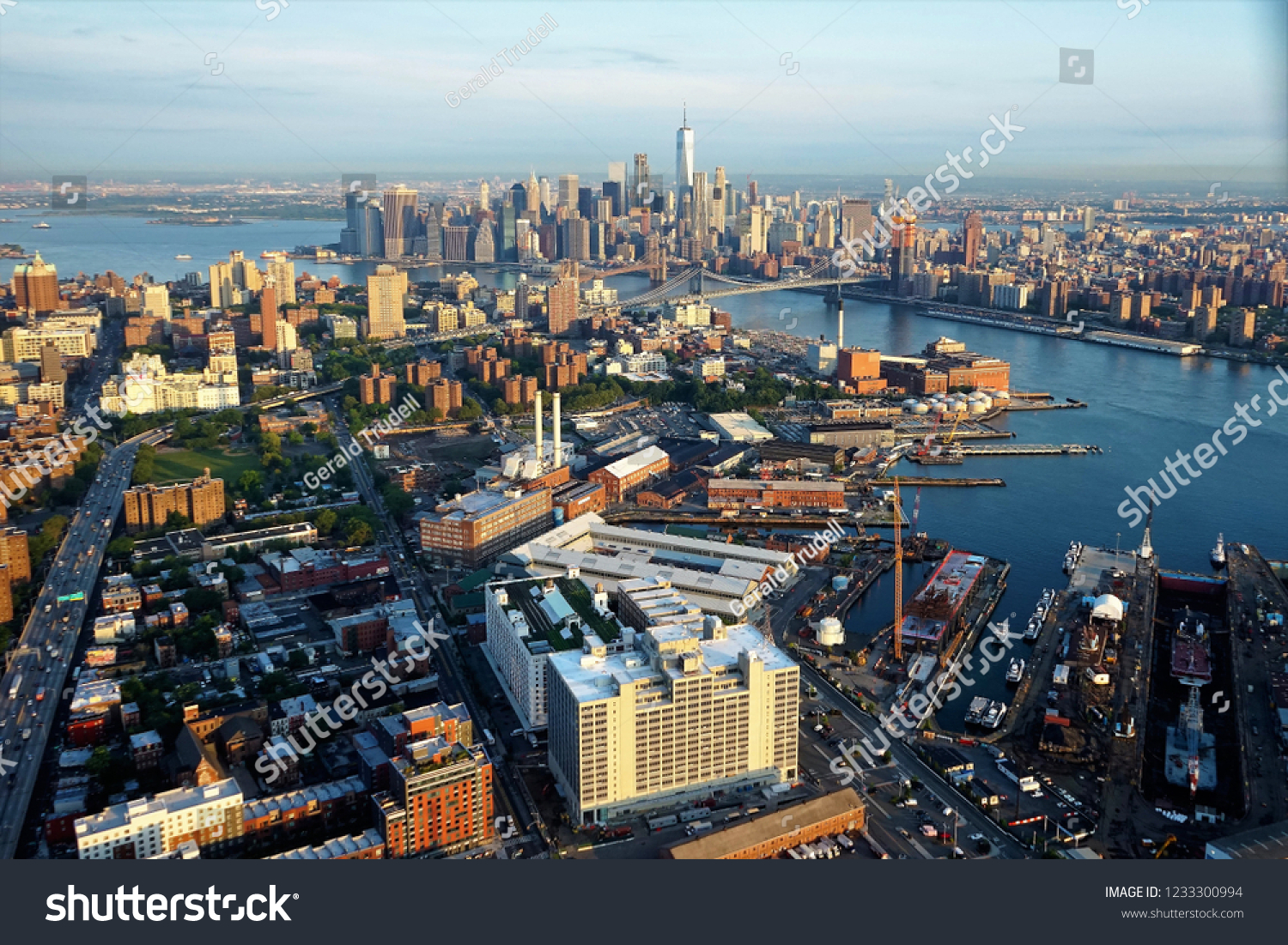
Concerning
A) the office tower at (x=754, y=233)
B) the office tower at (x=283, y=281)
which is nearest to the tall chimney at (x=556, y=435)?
the office tower at (x=283, y=281)

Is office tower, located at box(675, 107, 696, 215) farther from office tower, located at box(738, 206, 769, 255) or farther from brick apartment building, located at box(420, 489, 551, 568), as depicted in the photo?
brick apartment building, located at box(420, 489, 551, 568)

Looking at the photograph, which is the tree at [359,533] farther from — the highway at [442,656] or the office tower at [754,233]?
the office tower at [754,233]

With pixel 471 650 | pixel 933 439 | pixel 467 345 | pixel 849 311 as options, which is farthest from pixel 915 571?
pixel 849 311

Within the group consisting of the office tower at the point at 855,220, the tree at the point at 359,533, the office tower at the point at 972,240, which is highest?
the office tower at the point at 855,220

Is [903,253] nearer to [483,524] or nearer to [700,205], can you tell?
[700,205]

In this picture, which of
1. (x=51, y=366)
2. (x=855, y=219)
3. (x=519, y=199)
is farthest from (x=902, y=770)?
(x=519, y=199)

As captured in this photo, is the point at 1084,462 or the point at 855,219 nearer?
the point at 1084,462

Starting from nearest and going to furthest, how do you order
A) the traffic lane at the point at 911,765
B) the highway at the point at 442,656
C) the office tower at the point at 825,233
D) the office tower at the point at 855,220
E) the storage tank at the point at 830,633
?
1. the traffic lane at the point at 911,765
2. the highway at the point at 442,656
3. the storage tank at the point at 830,633
4. the office tower at the point at 855,220
5. the office tower at the point at 825,233
